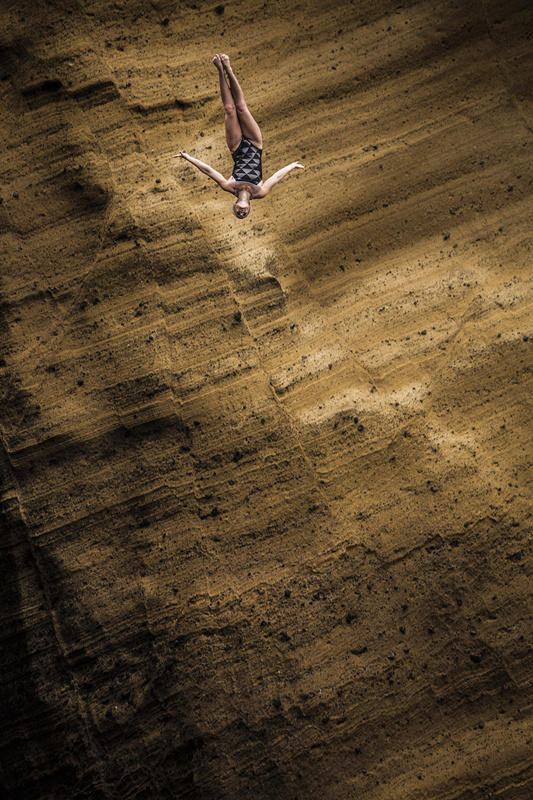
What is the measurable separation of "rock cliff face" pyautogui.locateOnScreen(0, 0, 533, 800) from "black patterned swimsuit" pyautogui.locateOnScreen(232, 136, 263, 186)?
19.0 inches

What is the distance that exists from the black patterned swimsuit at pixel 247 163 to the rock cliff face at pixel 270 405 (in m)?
0.48

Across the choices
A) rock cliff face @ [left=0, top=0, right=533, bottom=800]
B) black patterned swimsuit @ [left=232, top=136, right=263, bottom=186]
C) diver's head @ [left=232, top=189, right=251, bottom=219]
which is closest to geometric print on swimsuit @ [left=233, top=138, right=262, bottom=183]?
black patterned swimsuit @ [left=232, top=136, right=263, bottom=186]

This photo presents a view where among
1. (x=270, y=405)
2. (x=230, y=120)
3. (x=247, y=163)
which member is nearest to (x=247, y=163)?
(x=247, y=163)

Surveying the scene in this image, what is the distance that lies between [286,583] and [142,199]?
9.66 feet

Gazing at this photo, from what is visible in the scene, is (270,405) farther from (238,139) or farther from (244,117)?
(244,117)

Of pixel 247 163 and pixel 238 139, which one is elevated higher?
pixel 238 139

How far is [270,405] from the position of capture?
379cm

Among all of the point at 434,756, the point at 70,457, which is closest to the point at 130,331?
the point at 70,457

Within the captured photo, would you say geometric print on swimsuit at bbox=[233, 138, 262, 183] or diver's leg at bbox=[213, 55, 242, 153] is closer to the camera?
diver's leg at bbox=[213, 55, 242, 153]

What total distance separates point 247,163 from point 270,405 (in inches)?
64.7

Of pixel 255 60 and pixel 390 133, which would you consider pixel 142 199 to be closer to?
pixel 255 60

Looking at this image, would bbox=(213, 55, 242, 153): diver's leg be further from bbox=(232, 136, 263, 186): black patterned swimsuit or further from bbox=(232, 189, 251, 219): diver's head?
bbox=(232, 189, 251, 219): diver's head

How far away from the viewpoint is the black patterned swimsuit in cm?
357

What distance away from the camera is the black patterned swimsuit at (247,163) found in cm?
357
